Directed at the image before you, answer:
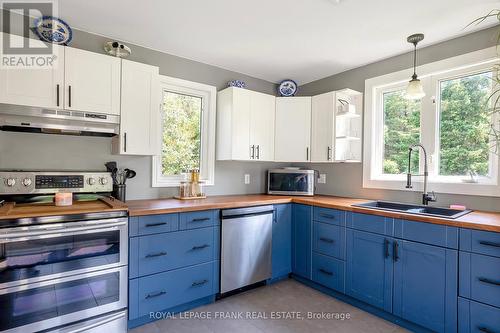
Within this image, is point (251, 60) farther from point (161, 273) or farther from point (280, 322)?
point (280, 322)

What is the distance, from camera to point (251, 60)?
2947mm

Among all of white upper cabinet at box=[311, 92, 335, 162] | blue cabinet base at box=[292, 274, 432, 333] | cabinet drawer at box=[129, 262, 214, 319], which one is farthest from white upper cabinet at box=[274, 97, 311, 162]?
cabinet drawer at box=[129, 262, 214, 319]

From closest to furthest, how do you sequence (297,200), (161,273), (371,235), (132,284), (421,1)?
(421,1) < (132,284) < (161,273) < (371,235) < (297,200)

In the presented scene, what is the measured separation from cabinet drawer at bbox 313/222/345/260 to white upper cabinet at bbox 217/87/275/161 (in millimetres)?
1084

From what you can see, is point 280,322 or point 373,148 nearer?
point 280,322

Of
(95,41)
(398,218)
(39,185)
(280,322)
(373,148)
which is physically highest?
(95,41)

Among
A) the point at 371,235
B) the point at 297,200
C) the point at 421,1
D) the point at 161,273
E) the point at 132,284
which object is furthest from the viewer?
the point at 297,200

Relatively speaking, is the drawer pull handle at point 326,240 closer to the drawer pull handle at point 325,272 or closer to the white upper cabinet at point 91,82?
the drawer pull handle at point 325,272

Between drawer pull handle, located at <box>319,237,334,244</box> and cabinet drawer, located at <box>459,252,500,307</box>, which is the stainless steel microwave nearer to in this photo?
drawer pull handle, located at <box>319,237,334,244</box>

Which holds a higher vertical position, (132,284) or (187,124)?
(187,124)

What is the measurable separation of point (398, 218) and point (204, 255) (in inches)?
64.9

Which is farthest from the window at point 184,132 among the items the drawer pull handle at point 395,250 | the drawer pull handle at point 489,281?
the drawer pull handle at point 489,281

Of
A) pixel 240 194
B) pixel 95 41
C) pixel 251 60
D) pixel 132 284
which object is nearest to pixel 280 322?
pixel 132 284

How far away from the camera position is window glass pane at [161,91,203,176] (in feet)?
9.41
